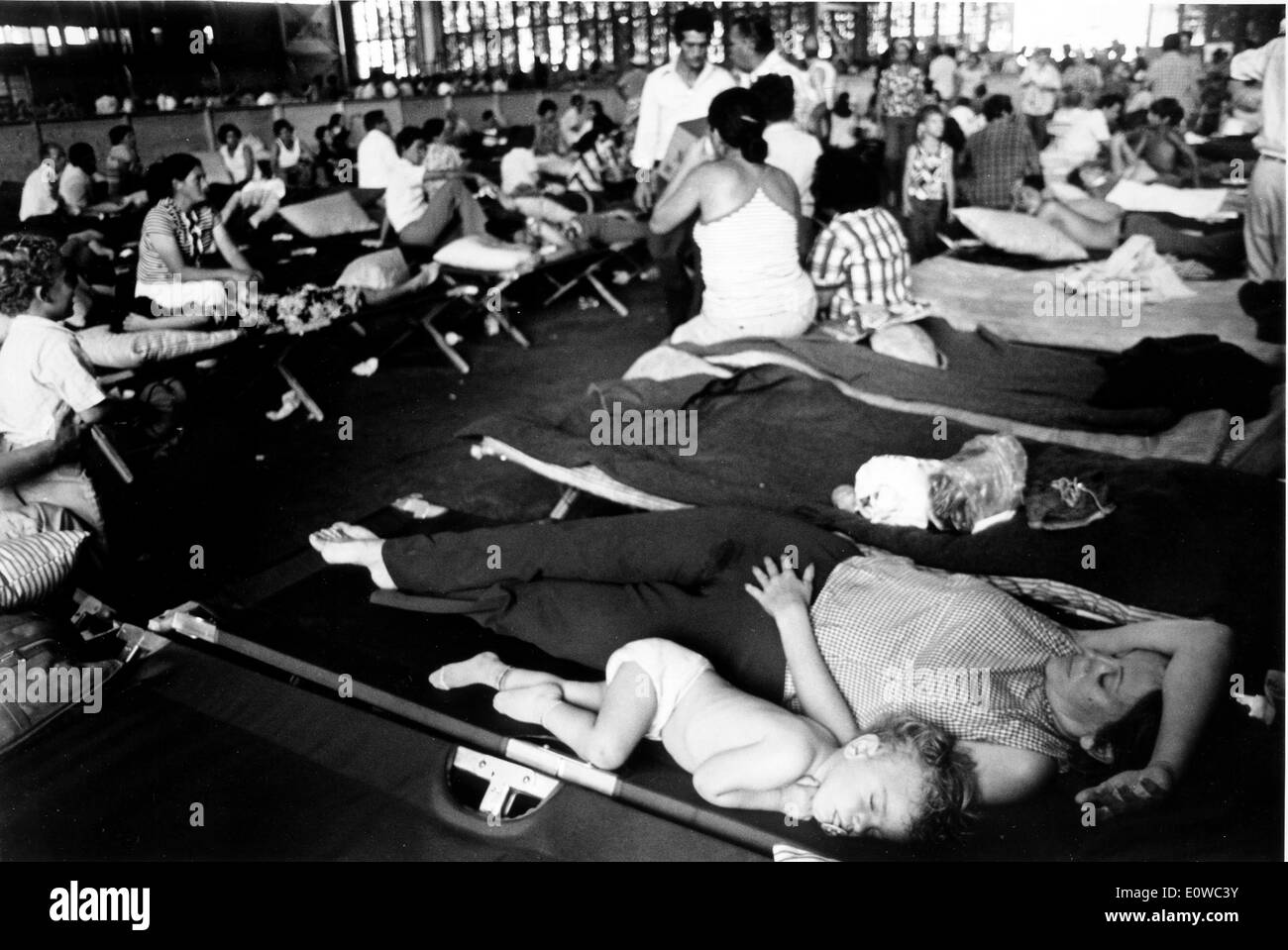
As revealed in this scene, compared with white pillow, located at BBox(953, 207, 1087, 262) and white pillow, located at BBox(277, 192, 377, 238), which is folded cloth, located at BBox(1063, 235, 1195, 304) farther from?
white pillow, located at BBox(277, 192, 377, 238)

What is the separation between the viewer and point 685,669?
2004 mm

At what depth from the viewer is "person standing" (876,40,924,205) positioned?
27.8 ft

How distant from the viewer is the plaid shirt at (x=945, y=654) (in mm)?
1896

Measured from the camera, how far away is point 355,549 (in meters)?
2.73

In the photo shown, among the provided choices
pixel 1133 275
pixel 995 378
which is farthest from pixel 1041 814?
pixel 1133 275

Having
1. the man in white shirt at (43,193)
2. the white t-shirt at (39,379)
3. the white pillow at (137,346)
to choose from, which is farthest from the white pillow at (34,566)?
the man in white shirt at (43,193)

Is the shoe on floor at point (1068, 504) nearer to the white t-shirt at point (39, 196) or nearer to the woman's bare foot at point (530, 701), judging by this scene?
the woman's bare foot at point (530, 701)

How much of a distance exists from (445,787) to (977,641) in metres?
1.06

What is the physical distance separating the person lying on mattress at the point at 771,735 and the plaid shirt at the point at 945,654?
56mm

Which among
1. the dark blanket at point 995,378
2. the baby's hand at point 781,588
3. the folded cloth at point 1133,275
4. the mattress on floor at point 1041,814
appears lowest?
the mattress on floor at point 1041,814

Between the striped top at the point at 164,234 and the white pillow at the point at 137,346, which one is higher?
the striped top at the point at 164,234
